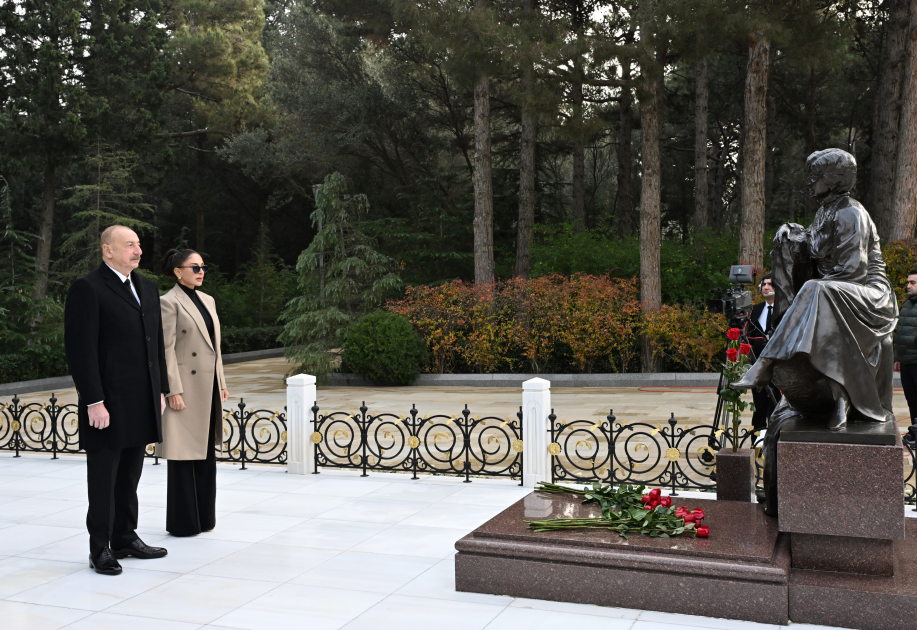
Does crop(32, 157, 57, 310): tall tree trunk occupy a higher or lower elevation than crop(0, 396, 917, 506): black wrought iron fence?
higher

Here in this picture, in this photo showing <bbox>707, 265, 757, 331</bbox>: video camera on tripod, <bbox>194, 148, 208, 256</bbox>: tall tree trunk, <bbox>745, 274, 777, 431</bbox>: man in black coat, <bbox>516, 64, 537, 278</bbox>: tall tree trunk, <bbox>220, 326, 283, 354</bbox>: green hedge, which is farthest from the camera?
<bbox>194, 148, 208, 256</bbox>: tall tree trunk

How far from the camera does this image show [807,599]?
4070 mm

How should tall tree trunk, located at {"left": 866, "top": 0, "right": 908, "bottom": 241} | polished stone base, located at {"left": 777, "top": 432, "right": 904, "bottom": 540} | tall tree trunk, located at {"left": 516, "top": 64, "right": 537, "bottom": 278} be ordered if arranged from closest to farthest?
polished stone base, located at {"left": 777, "top": 432, "right": 904, "bottom": 540} < tall tree trunk, located at {"left": 866, "top": 0, "right": 908, "bottom": 241} < tall tree trunk, located at {"left": 516, "top": 64, "right": 537, "bottom": 278}

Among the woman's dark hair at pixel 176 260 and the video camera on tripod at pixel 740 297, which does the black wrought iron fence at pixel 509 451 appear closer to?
the video camera on tripod at pixel 740 297

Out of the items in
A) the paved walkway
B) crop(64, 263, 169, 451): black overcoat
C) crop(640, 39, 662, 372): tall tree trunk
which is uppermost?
crop(640, 39, 662, 372): tall tree trunk

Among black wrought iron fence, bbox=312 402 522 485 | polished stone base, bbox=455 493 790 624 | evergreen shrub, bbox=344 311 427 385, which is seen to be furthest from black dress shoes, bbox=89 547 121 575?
evergreen shrub, bbox=344 311 427 385

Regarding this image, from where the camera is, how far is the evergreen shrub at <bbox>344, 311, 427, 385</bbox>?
55.3 ft

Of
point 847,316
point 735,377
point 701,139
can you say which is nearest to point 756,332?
point 735,377

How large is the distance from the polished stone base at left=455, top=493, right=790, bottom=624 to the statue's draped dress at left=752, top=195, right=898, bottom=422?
3.19 feet

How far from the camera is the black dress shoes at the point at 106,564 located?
4.91 meters

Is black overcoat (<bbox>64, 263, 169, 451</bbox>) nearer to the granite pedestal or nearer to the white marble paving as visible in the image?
the white marble paving

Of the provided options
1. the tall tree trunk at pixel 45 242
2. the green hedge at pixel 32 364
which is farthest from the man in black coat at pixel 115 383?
the tall tree trunk at pixel 45 242

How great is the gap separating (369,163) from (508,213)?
516cm

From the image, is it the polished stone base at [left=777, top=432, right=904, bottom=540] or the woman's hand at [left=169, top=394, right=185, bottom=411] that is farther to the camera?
the woman's hand at [left=169, top=394, right=185, bottom=411]
